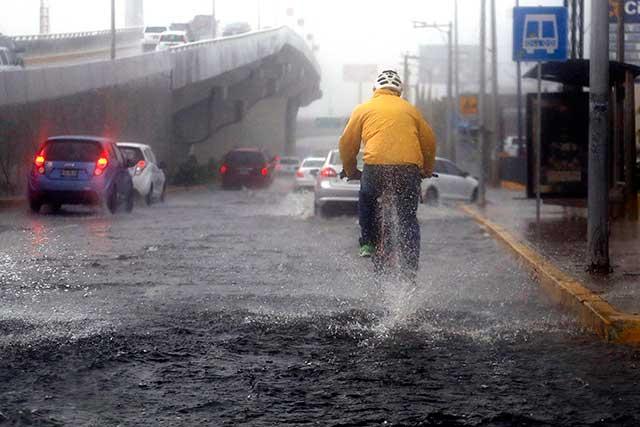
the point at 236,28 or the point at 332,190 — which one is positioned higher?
the point at 236,28

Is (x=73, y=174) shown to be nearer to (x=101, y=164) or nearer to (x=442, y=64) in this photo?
(x=101, y=164)

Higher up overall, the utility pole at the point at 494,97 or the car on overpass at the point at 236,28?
the car on overpass at the point at 236,28

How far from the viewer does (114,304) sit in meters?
8.57

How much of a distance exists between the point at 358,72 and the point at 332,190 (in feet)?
411

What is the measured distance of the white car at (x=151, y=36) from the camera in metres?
72.2

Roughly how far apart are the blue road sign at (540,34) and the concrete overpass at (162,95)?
47.7ft

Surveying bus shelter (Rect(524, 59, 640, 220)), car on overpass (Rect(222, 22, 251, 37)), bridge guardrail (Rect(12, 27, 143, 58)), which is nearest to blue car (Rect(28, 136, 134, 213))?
bus shelter (Rect(524, 59, 640, 220))

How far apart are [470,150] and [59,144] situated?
51.5m

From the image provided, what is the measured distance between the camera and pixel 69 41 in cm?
6981

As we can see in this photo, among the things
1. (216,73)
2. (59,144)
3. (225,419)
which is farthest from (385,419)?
(216,73)

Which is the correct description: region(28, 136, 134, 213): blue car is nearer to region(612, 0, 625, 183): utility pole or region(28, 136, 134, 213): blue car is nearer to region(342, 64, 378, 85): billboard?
region(612, 0, 625, 183): utility pole

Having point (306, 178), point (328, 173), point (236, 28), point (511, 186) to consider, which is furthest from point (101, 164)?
point (236, 28)

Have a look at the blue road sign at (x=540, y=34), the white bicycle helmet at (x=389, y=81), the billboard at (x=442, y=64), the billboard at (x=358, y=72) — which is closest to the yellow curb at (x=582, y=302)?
the white bicycle helmet at (x=389, y=81)

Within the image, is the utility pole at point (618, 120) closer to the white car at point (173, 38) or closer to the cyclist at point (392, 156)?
the cyclist at point (392, 156)
